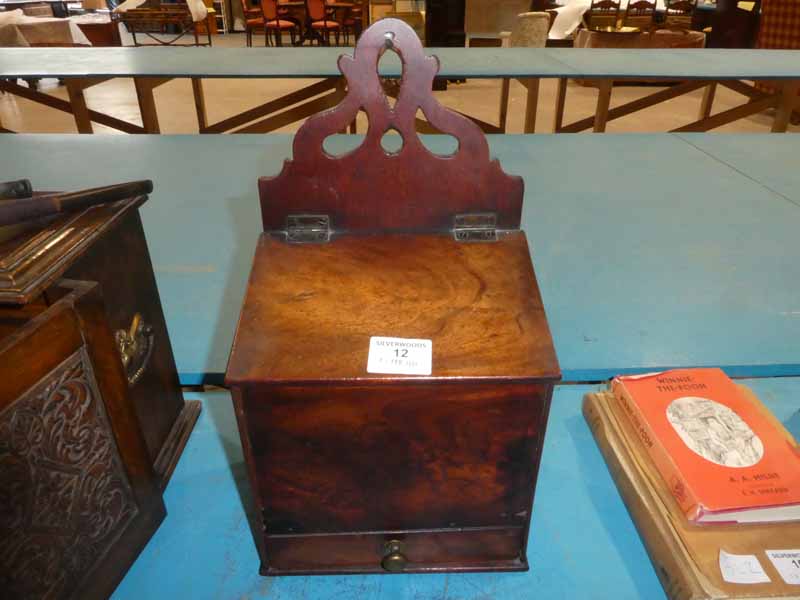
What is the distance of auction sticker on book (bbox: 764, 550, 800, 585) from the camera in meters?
0.64

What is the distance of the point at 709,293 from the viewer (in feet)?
3.84

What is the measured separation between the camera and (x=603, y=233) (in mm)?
1419

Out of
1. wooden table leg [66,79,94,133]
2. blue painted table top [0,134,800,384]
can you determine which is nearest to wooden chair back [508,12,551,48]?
blue painted table top [0,134,800,384]

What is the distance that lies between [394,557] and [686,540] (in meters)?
0.33

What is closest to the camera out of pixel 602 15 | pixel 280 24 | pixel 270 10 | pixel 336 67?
pixel 336 67

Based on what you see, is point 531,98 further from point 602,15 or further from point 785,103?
point 602,15

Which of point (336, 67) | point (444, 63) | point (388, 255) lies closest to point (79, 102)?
point (336, 67)

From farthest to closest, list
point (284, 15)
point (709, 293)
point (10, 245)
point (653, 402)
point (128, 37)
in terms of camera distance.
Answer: point (128, 37) → point (284, 15) → point (709, 293) → point (653, 402) → point (10, 245)

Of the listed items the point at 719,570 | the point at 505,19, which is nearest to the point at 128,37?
the point at 505,19

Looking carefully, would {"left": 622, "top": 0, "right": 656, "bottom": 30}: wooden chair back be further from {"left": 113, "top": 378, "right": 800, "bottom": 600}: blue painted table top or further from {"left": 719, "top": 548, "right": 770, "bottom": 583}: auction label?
{"left": 719, "top": 548, "right": 770, "bottom": 583}: auction label

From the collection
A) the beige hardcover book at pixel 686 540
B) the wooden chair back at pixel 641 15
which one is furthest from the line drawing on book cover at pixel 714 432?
the wooden chair back at pixel 641 15

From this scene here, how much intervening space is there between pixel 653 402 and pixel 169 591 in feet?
2.18

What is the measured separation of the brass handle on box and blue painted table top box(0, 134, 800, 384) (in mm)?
208

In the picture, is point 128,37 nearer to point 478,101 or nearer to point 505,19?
point 505,19
